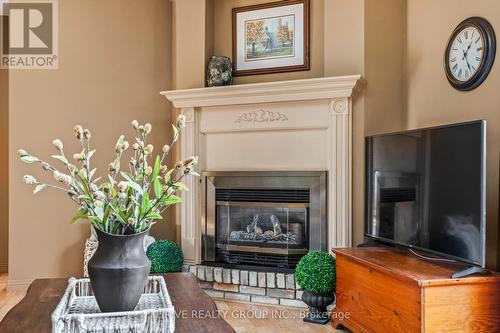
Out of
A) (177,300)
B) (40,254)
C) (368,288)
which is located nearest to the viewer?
(177,300)

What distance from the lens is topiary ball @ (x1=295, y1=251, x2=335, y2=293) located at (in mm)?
3002

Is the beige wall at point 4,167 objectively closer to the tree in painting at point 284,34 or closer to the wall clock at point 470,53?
the tree in painting at point 284,34

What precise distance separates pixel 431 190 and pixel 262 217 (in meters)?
1.66

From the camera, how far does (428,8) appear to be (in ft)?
10.3

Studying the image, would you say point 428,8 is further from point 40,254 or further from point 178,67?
point 40,254

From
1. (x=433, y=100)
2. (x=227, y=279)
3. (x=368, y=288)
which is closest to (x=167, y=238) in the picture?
(x=227, y=279)

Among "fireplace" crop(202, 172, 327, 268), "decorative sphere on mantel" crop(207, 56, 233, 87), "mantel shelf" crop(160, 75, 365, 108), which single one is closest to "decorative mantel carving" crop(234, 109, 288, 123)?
"mantel shelf" crop(160, 75, 365, 108)

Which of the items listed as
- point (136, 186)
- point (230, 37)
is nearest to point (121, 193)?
point (136, 186)

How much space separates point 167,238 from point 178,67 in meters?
1.69

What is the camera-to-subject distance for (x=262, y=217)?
376 cm

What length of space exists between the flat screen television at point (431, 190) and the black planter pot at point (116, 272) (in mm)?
1644

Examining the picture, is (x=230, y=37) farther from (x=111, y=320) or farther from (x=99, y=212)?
(x=111, y=320)

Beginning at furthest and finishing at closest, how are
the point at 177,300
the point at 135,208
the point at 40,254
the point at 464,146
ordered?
the point at 40,254, the point at 464,146, the point at 177,300, the point at 135,208

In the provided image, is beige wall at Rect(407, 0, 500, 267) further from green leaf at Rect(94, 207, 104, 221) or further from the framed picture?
green leaf at Rect(94, 207, 104, 221)
